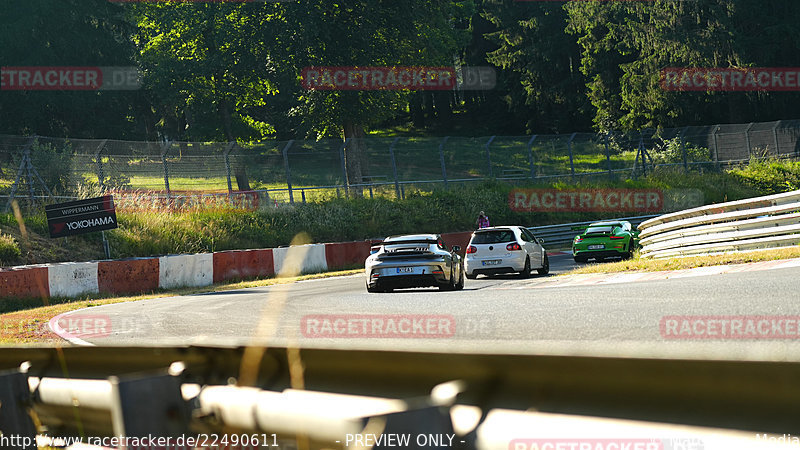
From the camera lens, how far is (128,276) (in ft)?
66.5

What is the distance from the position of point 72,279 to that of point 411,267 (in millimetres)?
7550

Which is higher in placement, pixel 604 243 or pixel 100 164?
pixel 100 164

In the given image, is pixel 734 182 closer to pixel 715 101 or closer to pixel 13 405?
pixel 715 101

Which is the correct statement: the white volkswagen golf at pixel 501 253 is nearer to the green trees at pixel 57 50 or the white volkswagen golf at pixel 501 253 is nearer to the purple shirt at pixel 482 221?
the purple shirt at pixel 482 221

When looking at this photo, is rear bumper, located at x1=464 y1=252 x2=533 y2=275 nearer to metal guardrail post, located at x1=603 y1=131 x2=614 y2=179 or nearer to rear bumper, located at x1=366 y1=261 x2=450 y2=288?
rear bumper, located at x1=366 y1=261 x2=450 y2=288

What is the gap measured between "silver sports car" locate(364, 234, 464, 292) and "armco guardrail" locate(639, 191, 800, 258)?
633 centimetres

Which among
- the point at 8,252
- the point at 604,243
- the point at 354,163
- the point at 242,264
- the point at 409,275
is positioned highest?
the point at 354,163

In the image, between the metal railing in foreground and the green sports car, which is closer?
the metal railing in foreground

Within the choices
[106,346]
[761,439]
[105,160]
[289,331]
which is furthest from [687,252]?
[761,439]

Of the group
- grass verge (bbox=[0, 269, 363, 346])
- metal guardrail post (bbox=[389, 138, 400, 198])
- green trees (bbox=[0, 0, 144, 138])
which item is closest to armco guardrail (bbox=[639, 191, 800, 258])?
grass verge (bbox=[0, 269, 363, 346])

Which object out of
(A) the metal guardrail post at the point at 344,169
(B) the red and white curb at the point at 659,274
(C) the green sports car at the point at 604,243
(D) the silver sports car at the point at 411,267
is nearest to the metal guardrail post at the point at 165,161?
(A) the metal guardrail post at the point at 344,169

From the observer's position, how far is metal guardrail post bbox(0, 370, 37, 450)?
4.42 meters

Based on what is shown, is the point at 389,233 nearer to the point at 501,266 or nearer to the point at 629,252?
the point at 629,252

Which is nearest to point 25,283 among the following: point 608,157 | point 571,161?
point 571,161
